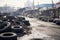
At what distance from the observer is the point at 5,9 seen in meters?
95.1

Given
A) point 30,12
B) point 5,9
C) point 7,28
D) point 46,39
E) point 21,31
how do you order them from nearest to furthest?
point 46,39 < point 7,28 < point 21,31 < point 30,12 < point 5,9

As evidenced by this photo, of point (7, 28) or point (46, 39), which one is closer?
point (46, 39)

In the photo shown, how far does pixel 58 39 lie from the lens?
479 inches

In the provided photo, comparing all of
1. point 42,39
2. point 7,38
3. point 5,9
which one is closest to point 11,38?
point 7,38

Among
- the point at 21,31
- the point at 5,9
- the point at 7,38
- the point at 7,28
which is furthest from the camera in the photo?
the point at 5,9

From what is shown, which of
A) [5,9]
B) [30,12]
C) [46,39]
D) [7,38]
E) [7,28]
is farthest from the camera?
[5,9]

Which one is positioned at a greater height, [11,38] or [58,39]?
[11,38]

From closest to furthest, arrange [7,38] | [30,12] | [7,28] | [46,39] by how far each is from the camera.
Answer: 1. [7,38]
2. [46,39]
3. [7,28]
4. [30,12]

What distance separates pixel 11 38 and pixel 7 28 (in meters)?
3.21

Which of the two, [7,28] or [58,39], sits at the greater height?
[7,28]

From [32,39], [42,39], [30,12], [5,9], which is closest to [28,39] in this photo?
[32,39]

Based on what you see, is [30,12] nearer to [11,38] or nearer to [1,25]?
[1,25]

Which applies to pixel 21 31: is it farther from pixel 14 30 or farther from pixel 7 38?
pixel 7 38

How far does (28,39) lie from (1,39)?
2660 mm
